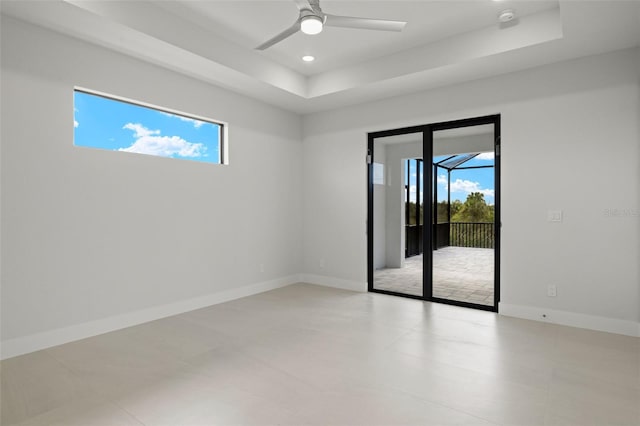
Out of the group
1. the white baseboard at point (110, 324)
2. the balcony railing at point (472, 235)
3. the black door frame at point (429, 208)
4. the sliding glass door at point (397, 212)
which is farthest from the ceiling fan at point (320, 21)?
the white baseboard at point (110, 324)

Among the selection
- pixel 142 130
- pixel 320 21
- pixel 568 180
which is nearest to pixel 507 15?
pixel 568 180

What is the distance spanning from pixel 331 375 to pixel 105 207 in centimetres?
268

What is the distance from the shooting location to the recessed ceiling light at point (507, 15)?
10.7 feet

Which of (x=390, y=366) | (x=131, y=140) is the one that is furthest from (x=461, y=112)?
(x=131, y=140)

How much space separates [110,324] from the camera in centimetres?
351

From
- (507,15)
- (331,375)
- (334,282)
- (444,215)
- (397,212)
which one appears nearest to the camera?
(331,375)

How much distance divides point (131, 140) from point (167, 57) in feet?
3.10

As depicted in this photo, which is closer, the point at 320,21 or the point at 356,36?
the point at 320,21

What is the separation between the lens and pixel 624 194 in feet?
11.3

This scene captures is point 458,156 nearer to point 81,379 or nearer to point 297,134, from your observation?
point 297,134

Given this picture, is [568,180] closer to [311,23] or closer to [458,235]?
[458,235]

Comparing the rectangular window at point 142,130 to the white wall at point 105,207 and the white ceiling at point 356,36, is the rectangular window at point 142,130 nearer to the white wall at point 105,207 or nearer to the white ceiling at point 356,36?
the white wall at point 105,207

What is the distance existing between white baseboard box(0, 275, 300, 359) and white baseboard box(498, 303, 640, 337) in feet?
10.8

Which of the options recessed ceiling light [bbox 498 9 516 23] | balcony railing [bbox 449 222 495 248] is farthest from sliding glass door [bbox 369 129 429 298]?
recessed ceiling light [bbox 498 9 516 23]
